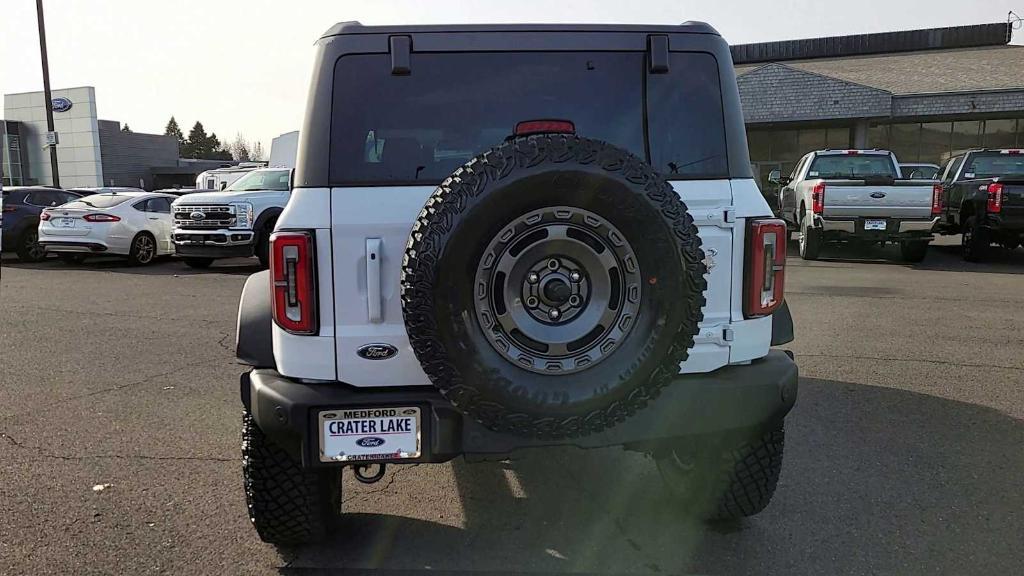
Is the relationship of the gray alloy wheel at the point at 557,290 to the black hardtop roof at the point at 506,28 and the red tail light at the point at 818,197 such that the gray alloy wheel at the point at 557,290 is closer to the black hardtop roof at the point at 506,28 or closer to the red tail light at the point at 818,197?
the black hardtop roof at the point at 506,28

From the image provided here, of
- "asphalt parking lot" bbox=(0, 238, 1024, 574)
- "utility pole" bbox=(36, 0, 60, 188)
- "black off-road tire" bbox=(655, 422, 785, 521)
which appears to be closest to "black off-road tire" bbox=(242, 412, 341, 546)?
"asphalt parking lot" bbox=(0, 238, 1024, 574)

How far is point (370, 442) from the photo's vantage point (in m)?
2.68

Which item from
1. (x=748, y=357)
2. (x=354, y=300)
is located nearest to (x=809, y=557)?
(x=748, y=357)

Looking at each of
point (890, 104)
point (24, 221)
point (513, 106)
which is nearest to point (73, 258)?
point (24, 221)

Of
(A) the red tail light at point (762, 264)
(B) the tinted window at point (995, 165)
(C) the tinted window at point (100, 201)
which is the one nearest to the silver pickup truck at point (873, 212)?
(B) the tinted window at point (995, 165)

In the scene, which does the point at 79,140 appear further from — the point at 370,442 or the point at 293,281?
the point at 370,442

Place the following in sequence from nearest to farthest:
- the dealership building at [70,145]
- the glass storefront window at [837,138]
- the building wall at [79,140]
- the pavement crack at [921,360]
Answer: the pavement crack at [921,360]
the glass storefront window at [837,138]
the building wall at [79,140]
the dealership building at [70,145]

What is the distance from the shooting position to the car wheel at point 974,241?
514 inches

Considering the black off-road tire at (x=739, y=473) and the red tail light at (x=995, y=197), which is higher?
the red tail light at (x=995, y=197)

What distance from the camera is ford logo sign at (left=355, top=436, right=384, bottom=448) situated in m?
2.68

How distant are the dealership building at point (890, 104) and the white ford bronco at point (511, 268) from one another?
2709 cm

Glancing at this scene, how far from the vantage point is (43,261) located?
15.8m

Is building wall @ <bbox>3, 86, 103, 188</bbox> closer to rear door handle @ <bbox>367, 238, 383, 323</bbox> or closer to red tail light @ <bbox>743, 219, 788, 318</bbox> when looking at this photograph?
rear door handle @ <bbox>367, 238, 383, 323</bbox>

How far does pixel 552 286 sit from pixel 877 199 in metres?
11.6
